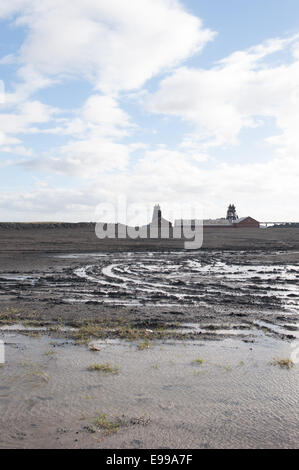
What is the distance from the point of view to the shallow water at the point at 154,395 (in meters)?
5.04

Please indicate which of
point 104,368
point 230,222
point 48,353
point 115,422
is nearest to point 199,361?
point 104,368

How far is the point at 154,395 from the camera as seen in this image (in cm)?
627

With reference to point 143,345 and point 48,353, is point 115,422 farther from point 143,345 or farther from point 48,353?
point 143,345

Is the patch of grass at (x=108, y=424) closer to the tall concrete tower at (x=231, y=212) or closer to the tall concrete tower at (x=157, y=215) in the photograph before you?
the tall concrete tower at (x=157, y=215)

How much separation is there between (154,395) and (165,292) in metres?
9.38

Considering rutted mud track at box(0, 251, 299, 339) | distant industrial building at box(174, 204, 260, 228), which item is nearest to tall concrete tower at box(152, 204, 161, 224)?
distant industrial building at box(174, 204, 260, 228)

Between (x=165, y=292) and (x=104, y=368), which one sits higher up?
(x=165, y=292)

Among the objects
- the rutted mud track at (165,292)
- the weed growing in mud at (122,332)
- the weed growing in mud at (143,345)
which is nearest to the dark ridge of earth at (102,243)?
the rutted mud track at (165,292)

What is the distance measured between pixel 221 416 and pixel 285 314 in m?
6.82

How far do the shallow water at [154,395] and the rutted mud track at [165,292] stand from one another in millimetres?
2432

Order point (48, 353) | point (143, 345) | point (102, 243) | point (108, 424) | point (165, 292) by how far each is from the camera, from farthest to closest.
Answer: point (102, 243) → point (165, 292) → point (143, 345) → point (48, 353) → point (108, 424)

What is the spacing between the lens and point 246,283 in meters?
18.1
